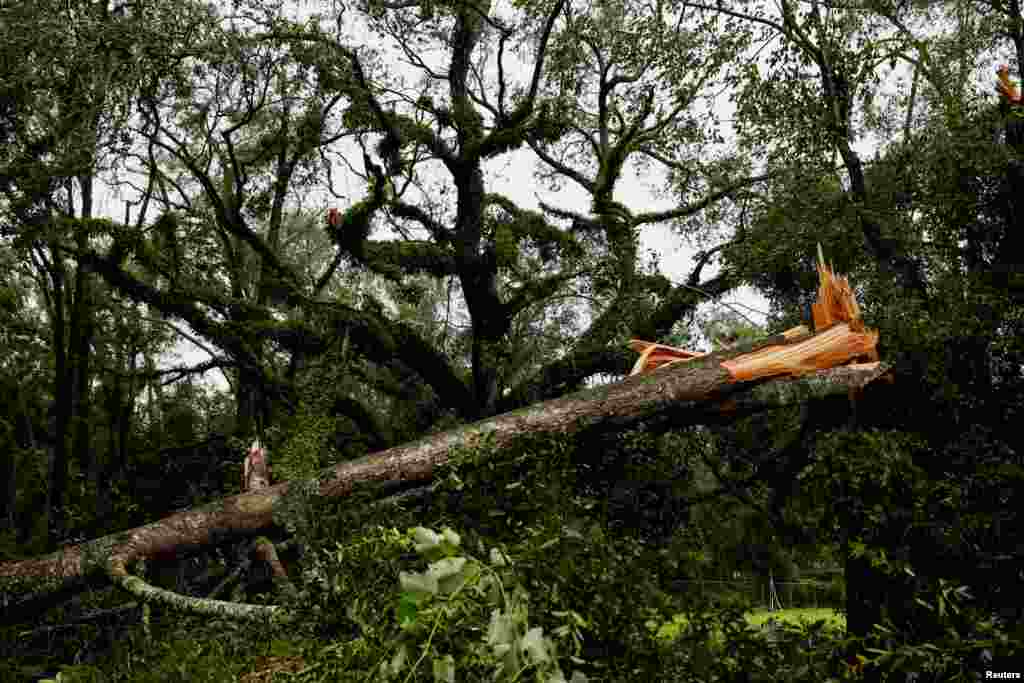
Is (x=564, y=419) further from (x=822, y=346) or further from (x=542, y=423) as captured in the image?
(x=822, y=346)

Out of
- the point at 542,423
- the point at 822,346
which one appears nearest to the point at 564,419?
the point at 542,423

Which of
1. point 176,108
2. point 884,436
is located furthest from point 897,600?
point 176,108

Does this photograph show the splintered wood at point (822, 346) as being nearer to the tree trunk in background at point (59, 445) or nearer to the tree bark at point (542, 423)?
the tree bark at point (542, 423)

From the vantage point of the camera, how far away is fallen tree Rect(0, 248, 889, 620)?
418 centimetres

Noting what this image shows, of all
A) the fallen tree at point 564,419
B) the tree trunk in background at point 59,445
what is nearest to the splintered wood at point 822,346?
the fallen tree at point 564,419

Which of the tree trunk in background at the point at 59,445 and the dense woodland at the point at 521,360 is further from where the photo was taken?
the tree trunk in background at the point at 59,445

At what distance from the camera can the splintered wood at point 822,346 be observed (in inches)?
164

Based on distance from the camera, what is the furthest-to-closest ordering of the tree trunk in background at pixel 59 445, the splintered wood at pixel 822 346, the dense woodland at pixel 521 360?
the tree trunk in background at pixel 59 445, the splintered wood at pixel 822 346, the dense woodland at pixel 521 360

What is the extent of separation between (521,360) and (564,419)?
235 inches

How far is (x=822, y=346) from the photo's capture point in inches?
165

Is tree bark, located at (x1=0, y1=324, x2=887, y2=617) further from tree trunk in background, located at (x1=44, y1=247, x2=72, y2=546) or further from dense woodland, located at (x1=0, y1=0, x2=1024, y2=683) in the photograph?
tree trunk in background, located at (x1=44, y1=247, x2=72, y2=546)

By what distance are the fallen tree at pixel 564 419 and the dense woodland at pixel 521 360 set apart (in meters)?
0.04

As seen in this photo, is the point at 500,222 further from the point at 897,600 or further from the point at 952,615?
the point at 952,615

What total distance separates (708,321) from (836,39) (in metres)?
5.33
